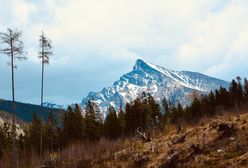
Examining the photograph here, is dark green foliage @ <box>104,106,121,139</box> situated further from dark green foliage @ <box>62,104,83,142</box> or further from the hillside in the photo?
the hillside

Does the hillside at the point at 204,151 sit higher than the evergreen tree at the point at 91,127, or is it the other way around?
the evergreen tree at the point at 91,127

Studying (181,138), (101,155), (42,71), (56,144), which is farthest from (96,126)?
(181,138)

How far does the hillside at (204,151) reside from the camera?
17719 mm

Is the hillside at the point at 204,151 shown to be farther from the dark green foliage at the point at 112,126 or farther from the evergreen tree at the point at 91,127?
the dark green foliage at the point at 112,126

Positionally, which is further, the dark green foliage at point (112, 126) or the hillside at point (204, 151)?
the dark green foliage at point (112, 126)

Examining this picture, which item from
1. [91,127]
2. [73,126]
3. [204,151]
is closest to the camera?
[204,151]

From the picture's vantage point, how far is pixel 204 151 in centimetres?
1988

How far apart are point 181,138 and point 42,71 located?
2315cm

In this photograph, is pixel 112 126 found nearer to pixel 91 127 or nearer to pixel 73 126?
pixel 91 127

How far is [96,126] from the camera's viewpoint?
78.7 m

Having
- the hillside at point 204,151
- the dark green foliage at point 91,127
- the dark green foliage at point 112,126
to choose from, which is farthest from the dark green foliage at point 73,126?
the hillside at point 204,151

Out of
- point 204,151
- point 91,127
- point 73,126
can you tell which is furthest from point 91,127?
point 204,151

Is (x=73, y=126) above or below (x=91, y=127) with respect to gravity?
above

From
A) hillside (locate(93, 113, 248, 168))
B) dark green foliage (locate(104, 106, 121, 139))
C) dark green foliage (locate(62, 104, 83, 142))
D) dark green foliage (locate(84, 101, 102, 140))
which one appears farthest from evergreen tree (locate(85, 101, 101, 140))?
hillside (locate(93, 113, 248, 168))
